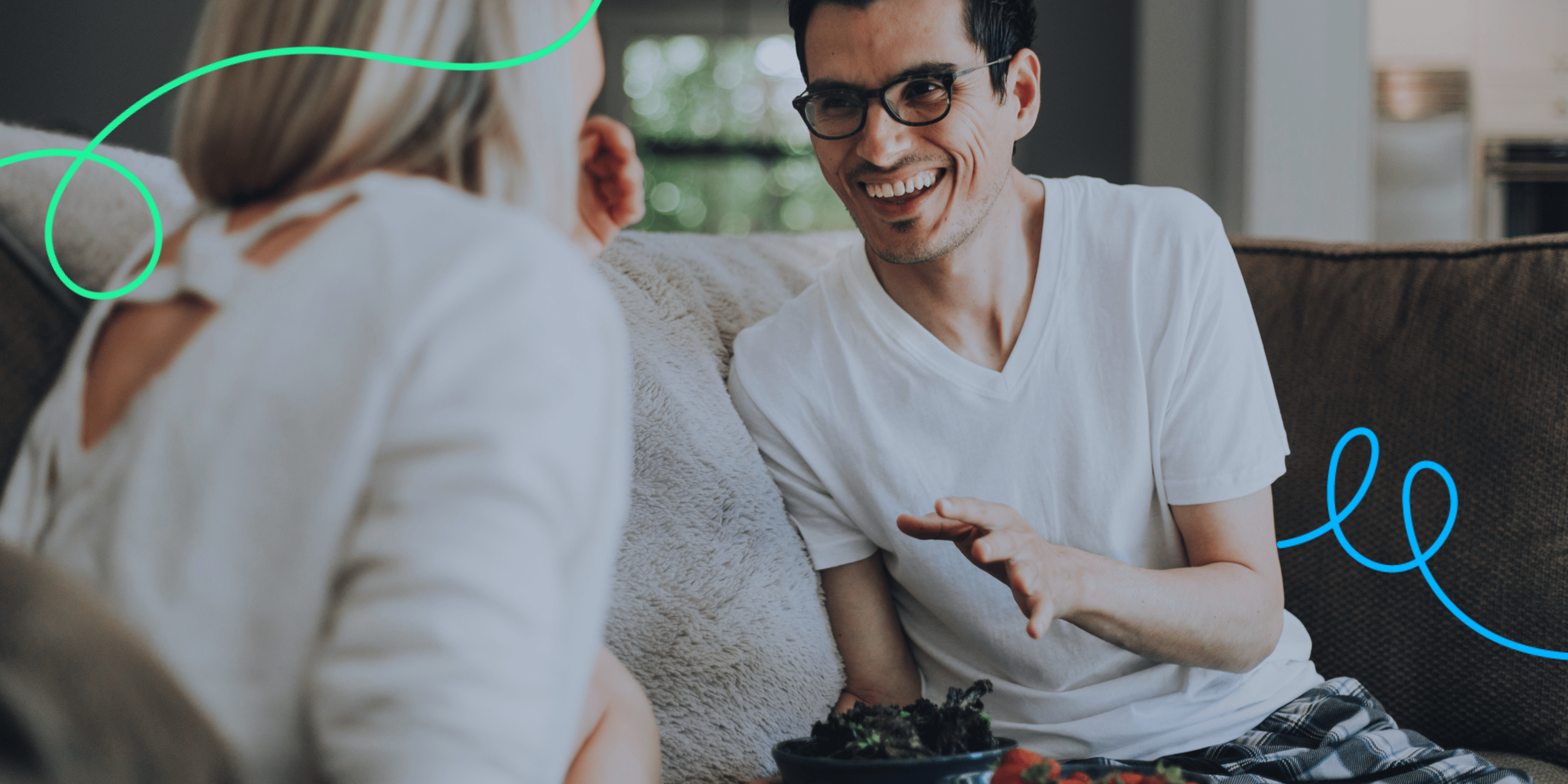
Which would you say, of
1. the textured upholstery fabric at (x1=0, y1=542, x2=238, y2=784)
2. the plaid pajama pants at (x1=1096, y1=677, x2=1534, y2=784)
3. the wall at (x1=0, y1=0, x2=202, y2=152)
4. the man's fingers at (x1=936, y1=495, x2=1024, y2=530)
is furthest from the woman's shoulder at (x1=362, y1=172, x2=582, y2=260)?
the wall at (x1=0, y1=0, x2=202, y2=152)

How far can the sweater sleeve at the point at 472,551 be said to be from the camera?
1.42ft

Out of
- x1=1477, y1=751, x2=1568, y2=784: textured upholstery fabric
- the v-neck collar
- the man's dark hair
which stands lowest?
x1=1477, y1=751, x2=1568, y2=784: textured upholstery fabric

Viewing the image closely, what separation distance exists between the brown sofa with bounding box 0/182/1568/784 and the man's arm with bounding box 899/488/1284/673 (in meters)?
0.18

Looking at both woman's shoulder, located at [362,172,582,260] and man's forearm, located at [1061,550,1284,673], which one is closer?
woman's shoulder, located at [362,172,582,260]

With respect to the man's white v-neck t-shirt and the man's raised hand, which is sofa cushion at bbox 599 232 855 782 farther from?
the man's raised hand

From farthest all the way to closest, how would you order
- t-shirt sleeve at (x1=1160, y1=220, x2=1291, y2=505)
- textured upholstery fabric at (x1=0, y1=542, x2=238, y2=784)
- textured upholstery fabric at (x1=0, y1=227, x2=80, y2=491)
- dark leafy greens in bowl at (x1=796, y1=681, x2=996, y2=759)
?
t-shirt sleeve at (x1=1160, y1=220, x2=1291, y2=505)
dark leafy greens in bowl at (x1=796, y1=681, x2=996, y2=759)
textured upholstery fabric at (x1=0, y1=227, x2=80, y2=491)
textured upholstery fabric at (x1=0, y1=542, x2=238, y2=784)

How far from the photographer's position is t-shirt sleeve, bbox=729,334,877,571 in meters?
1.22

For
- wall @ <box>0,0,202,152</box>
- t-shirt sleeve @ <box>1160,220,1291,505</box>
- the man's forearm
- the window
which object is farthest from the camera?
the window

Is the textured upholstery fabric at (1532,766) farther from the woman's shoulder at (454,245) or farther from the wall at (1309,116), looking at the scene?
the wall at (1309,116)

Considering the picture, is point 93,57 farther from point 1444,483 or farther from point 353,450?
point 1444,483

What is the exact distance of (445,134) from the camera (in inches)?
22.3

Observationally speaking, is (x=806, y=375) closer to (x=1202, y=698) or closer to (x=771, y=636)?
(x=771, y=636)

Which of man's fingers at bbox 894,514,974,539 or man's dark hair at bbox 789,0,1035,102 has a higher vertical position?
man's dark hair at bbox 789,0,1035,102

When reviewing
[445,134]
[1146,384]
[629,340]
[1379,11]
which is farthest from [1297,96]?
[445,134]
